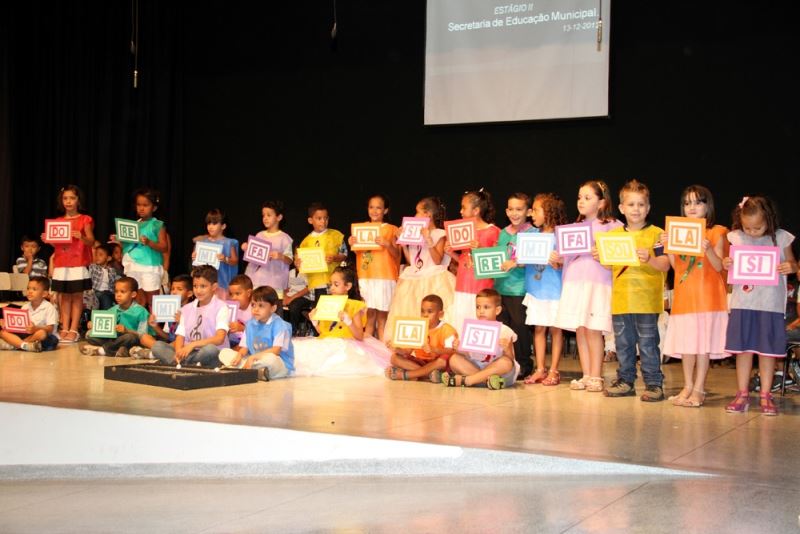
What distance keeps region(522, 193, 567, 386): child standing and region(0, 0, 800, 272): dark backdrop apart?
215 centimetres

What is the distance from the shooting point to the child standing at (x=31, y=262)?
32.2 ft

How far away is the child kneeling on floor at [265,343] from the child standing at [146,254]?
216 centimetres

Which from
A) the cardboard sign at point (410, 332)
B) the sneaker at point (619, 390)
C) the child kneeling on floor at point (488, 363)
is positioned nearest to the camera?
the sneaker at point (619, 390)

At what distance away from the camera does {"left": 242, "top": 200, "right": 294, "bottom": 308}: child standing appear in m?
8.22

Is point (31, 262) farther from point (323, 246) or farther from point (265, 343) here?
point (265, 343)

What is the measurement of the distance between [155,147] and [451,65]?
3701 millimetres

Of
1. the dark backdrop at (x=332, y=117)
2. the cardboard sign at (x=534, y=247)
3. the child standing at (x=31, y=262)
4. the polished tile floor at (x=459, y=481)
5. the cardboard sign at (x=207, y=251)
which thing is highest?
the dark backdrop at (x=332, y=117)

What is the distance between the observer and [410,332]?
6098mm

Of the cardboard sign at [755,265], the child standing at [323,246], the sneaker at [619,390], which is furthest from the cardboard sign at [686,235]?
the child standing at [323,246]

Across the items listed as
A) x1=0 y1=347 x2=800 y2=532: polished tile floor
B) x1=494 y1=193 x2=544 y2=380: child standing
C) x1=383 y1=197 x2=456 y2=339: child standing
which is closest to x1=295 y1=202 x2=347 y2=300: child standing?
x1=383 y1=197 x2=456 y2=339: child standing

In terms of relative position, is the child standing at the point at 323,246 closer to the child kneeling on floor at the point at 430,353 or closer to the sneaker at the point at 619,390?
the child kneeling on floor at the point at 430,353

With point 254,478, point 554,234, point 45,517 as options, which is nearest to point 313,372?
point 554,234

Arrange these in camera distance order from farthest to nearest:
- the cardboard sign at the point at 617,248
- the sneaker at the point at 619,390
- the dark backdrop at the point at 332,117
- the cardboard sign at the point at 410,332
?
the dark backdrop at the point at 332,117, the cardboard sign at the point at 410,332, the sneaker at the point at 619,390, the cardboard sign at the point at 617,248

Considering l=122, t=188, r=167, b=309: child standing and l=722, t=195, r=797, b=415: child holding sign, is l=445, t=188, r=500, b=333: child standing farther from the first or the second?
l=122, t=188, r=167, b=309: child standing
